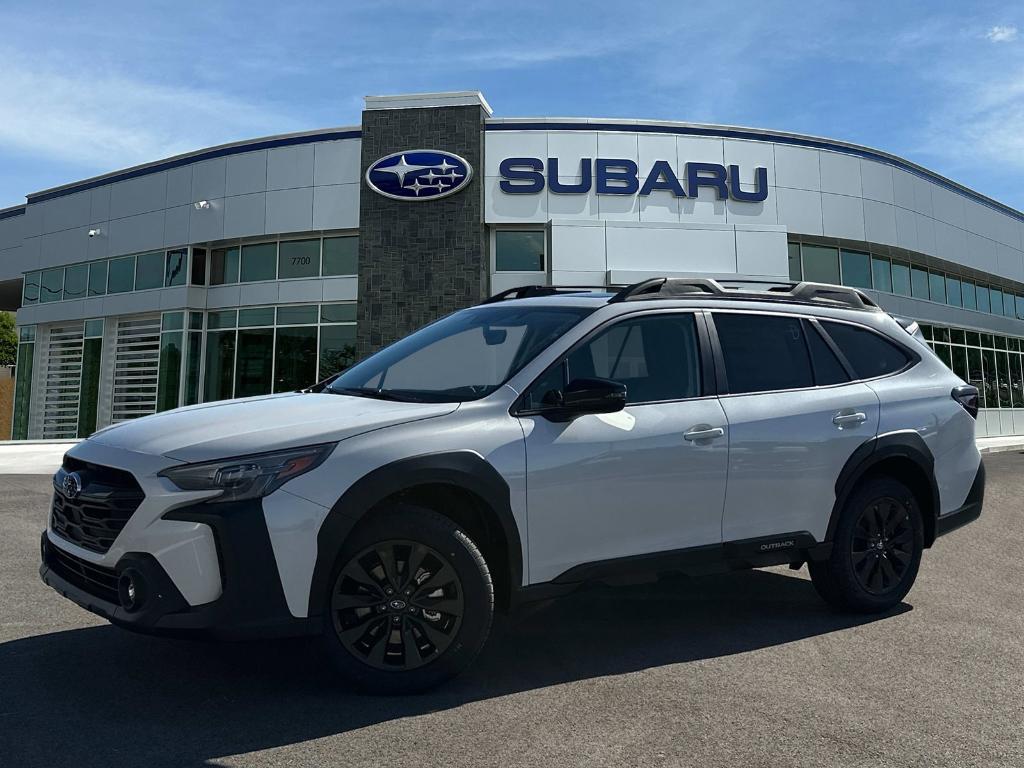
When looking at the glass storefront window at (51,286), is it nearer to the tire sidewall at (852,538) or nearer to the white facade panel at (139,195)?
the white facade panel at (139,195)

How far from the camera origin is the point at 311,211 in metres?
22.0

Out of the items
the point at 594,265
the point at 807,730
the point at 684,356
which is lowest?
the point at 807,730

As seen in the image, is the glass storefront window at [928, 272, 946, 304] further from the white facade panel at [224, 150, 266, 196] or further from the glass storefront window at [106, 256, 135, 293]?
the glass storefront window at [106, 256, 135, 293]

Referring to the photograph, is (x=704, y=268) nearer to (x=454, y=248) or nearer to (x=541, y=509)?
(x=454, y=248)

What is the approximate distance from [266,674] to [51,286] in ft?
89.7

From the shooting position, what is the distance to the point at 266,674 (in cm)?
391

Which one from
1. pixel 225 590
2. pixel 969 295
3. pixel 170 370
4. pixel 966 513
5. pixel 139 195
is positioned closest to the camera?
pixel 225 590

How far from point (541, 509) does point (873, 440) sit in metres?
2.29

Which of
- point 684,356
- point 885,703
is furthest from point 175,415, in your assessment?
point 885,703

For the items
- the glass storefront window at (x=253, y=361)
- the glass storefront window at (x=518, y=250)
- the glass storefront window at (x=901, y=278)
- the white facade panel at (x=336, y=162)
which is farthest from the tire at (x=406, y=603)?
the glass storefront window at (x=901, y=278)

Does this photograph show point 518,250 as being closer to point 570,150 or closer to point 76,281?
point 570,150

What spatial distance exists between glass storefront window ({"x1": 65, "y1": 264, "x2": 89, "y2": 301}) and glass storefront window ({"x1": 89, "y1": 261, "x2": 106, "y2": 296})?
0.86 feet

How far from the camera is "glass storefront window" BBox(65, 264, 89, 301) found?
2619 cm

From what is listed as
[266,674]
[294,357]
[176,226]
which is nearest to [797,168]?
[294,357]
